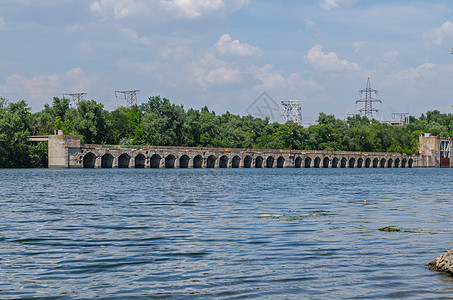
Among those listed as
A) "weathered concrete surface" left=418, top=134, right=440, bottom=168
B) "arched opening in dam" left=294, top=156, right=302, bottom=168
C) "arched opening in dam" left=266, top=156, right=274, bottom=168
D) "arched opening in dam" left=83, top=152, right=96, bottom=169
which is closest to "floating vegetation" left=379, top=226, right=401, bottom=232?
"arched opening in dam" left=83, top=152, right=96, bottom=169

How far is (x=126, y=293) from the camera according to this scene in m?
11.0

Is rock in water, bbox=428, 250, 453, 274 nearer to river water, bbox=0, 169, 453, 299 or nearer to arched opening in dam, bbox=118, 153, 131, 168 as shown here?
river water, bbox=0, 169, 453, 299

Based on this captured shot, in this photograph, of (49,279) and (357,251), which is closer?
(49,279)

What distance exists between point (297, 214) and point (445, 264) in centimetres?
1255

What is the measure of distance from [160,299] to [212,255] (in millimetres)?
4440

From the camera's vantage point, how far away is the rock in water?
1223 centimetres

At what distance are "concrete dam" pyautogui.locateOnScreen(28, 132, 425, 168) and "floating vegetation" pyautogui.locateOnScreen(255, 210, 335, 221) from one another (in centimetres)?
7732

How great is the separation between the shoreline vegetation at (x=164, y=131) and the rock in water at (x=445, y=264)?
95.4 meters

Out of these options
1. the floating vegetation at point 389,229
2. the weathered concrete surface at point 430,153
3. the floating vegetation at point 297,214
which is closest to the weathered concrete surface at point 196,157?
the weathered concrete surface at point 430,153

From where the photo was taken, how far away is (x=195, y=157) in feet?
404

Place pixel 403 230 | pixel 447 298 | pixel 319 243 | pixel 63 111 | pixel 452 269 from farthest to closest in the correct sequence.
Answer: pixel 63 111 < pixel 403 230 < pixel 319 243 < pixel 452 269 < pixel 447 298

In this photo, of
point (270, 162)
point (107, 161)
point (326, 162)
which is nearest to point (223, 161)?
point (270, 162)

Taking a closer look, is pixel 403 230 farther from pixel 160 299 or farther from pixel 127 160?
pixel 127 160

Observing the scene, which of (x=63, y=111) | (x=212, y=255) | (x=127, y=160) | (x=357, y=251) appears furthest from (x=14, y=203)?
(x=63, y=111)
